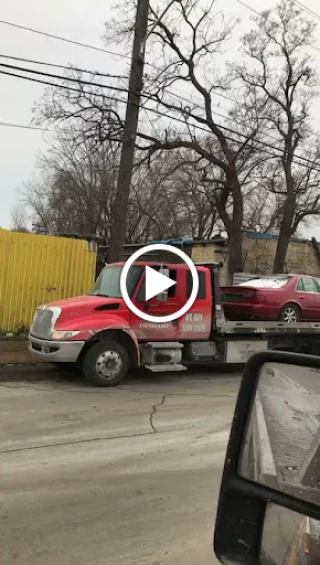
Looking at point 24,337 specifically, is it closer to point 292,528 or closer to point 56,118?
point 56,118

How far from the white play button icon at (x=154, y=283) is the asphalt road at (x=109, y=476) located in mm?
1981

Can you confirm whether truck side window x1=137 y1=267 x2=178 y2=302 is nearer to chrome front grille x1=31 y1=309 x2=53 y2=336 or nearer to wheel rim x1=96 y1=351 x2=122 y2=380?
wheel rim x1=96 y1=351 x2=122 y2=380

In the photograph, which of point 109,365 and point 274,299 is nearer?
point 109,365

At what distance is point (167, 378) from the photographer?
10.3m

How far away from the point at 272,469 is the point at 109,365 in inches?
302

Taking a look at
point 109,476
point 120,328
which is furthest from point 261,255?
point 109,476

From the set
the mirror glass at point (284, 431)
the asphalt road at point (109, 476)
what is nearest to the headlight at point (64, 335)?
the asphalt road at point (109, 476)

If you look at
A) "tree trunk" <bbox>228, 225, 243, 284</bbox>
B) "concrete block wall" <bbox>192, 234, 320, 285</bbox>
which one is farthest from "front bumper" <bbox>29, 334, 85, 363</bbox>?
"concrete block wall" <bbox>192, 234, 320, 285</bbox>

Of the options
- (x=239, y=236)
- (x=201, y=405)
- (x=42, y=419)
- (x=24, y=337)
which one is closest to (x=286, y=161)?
(x=239, y=236)

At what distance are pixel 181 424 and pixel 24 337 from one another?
7.94 m

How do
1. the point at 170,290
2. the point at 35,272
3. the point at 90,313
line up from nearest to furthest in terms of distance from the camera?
the point at 90,313 < the point at 170,290 < the point at 35,272

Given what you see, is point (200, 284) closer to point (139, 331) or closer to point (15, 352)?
point (139, 331)

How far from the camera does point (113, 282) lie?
10.0 m

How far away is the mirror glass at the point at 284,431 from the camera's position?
1.64 m
